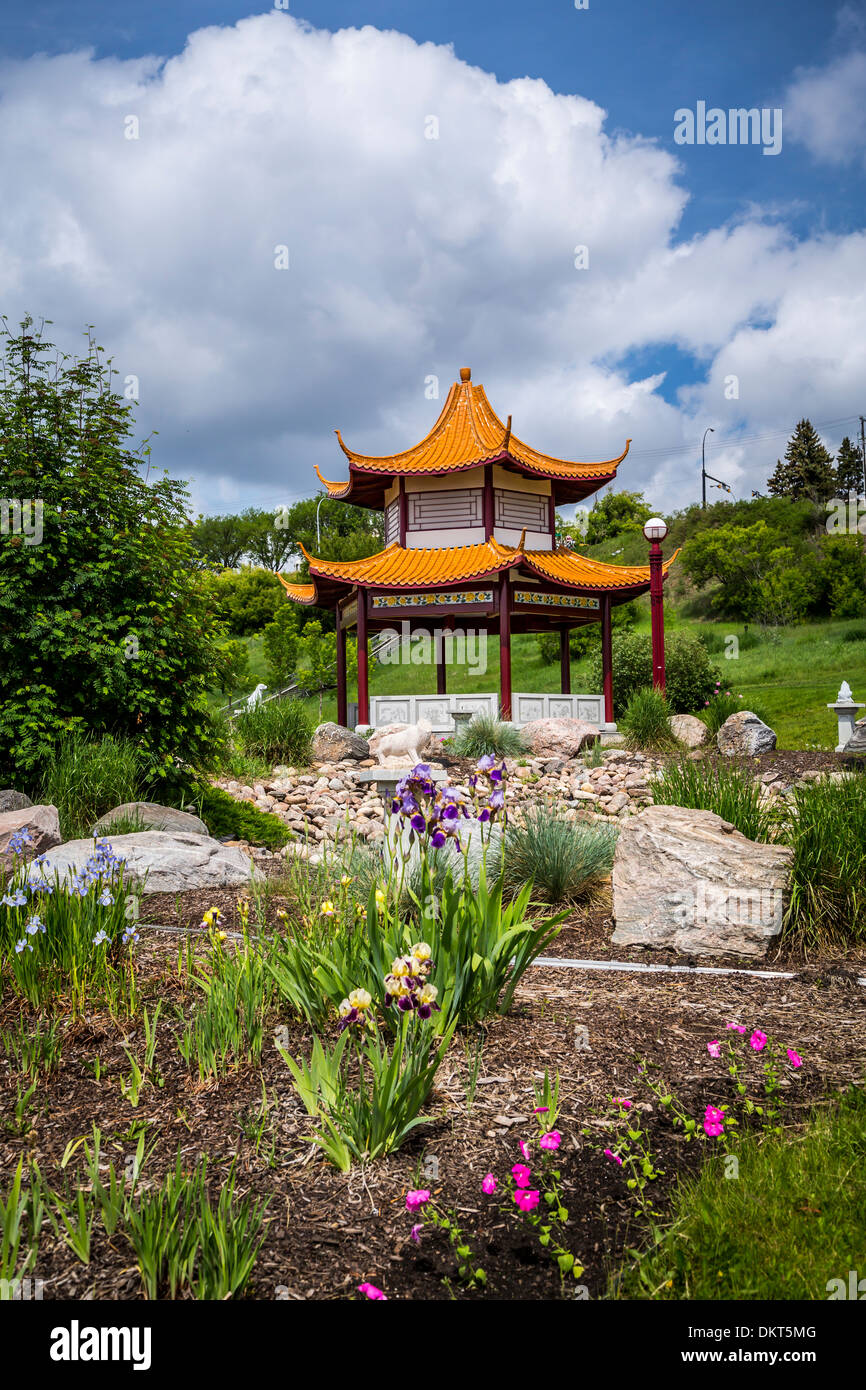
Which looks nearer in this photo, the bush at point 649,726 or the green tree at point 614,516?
the bush at point 649,726

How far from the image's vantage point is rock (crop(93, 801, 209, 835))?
7035 mm

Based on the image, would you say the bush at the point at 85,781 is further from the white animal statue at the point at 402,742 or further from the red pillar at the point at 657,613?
the red pillar at the point at 657,613

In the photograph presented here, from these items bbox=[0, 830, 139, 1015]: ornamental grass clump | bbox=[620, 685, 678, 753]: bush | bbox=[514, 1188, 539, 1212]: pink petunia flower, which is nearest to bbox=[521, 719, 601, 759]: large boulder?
bbox=[620, 685, 678, 753]: bush

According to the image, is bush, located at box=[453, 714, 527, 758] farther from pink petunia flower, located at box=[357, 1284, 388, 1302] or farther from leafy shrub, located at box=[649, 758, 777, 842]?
pink petunia flower, located at box=[357, 1284, 388, 1302]

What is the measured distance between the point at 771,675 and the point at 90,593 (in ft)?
71.1

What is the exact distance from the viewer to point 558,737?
532 inches

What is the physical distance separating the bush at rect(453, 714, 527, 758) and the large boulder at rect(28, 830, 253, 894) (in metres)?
7.18

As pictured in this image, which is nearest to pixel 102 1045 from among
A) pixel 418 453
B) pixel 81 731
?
pixel 81 731

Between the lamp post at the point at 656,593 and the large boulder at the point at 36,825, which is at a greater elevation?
the lamp post at the point at 656,593

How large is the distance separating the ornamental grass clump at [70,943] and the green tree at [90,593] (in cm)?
402

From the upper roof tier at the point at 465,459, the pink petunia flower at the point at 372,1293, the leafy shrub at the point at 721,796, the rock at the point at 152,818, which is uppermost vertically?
the upper roof tier at the point at 465,459

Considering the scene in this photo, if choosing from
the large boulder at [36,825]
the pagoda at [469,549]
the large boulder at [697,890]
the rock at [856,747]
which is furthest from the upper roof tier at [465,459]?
the large boulder at [697,890]

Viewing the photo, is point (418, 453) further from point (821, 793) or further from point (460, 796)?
point (460, 796)

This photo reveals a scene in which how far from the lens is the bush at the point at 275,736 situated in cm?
1299
